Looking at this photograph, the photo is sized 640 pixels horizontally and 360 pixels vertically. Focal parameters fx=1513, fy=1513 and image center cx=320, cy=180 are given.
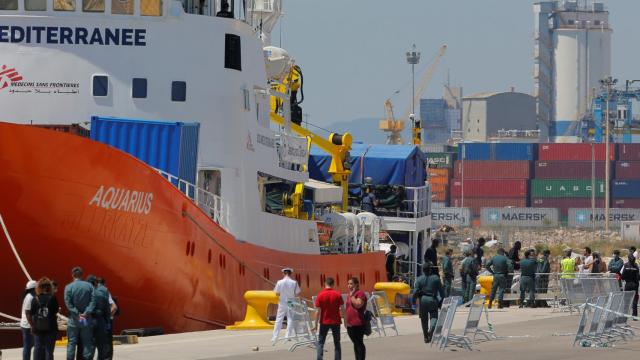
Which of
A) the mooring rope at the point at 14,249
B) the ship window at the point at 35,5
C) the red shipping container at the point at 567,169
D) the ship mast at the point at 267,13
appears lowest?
the mooring rope at the point at 14,249

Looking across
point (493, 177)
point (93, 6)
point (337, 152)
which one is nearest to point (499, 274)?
point (337, 152)

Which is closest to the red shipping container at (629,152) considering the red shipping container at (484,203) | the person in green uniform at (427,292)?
the red shipping container at (484,203)

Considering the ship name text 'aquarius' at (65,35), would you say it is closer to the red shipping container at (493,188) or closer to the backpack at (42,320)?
the backpack at (42,320)

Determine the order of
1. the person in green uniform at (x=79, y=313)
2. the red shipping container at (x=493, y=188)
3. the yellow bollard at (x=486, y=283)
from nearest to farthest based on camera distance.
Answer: the person in green uniform at (x=79, y=313) → the yellow bollard at (x=486, y=283) → the red shipping container at (x=493, y=188)

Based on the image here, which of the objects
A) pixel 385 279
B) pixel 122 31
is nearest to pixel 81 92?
pixel 122 31

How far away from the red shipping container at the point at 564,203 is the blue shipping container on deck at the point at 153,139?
455 ft

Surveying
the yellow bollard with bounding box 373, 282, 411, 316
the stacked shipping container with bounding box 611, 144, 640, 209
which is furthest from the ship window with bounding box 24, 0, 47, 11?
the stacked shipping container with bounding box 611, 144, 640, 209

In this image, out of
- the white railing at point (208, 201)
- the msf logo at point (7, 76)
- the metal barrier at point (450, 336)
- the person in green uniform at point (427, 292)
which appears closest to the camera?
the metal barrier at point (450, 336)

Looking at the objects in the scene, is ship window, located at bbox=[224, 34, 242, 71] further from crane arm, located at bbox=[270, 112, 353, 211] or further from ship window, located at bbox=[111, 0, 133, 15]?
crane arm, located at bbox=[270, 112, 353, 211]

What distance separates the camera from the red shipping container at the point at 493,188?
166750 millimetres

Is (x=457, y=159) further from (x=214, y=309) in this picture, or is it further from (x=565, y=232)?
(x=214, y=309)

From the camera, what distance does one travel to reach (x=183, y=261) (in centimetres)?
2525

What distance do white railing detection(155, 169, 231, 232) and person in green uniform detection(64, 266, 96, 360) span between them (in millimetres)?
7023

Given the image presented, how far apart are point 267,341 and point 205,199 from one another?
17.4 ft
